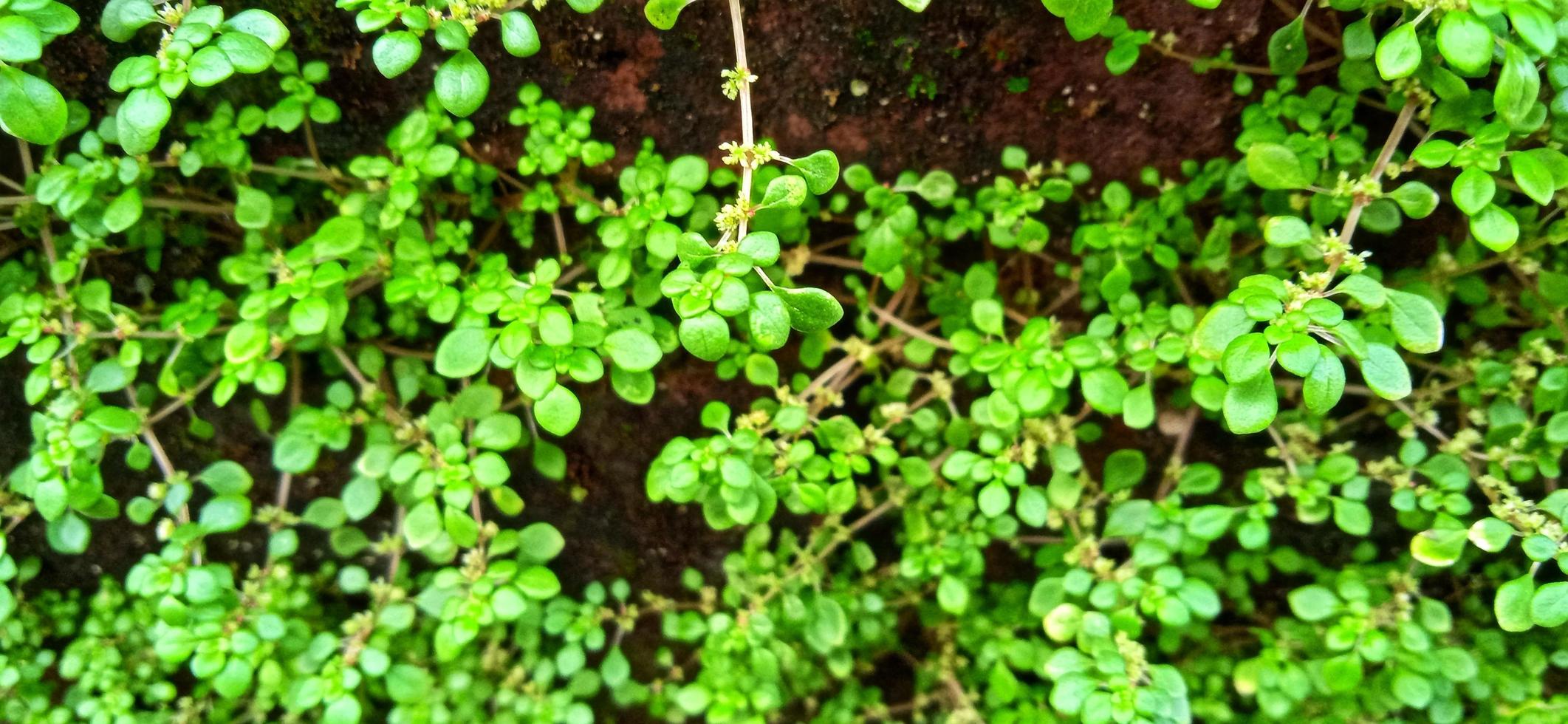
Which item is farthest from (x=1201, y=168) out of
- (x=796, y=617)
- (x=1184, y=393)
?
(x=796, y=617)

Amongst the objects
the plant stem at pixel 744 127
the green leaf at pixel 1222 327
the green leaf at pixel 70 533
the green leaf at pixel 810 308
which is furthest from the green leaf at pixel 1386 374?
the green leaf at pixel 70 533

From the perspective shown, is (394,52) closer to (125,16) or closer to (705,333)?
(125,16)

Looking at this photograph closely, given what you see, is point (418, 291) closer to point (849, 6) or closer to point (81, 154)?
point (81, 154)

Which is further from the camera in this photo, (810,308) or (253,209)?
(253,209)

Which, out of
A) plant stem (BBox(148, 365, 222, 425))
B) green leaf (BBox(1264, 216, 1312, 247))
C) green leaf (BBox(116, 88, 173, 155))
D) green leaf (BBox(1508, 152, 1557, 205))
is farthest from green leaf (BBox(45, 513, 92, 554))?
green leaf (BBox(1508, 152, 1557, 205))

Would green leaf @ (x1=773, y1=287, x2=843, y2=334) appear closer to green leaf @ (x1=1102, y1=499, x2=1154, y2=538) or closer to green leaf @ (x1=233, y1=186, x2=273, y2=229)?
green leaf @ (x1=1102, y1=499, x2=1154, y2=538)

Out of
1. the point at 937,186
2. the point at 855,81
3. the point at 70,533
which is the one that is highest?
the point at 855,81

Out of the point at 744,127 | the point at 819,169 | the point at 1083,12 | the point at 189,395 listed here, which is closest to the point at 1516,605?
the point at 1083,12

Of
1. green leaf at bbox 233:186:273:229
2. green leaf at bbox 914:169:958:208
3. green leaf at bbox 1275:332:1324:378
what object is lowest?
green leaf at bbox 233:186:273:229
